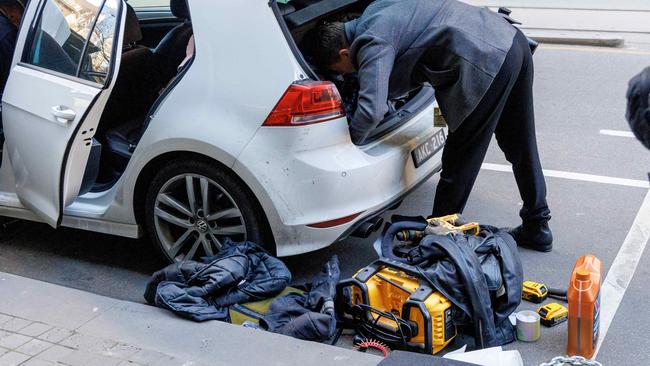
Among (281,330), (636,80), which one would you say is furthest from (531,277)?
(636,80)

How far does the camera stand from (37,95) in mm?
4492

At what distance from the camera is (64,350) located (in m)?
3.72

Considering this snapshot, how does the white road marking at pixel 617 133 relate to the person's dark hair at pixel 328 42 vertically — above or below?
below

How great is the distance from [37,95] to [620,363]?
10.4ft

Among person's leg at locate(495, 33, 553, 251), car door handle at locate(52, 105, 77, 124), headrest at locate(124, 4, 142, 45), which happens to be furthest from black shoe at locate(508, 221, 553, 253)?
headrest at locate(124, 4, 142, 45)

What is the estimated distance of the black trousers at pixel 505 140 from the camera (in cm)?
445

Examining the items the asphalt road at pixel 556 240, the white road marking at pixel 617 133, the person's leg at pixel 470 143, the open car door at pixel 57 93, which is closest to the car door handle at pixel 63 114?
the open car door at pixel 57 93

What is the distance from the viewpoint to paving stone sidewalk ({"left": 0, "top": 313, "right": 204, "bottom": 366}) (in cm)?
361

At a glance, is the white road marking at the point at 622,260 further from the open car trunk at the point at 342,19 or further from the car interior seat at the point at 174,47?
the car interior seat at the point at 174,47

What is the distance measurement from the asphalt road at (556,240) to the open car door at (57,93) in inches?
18.1

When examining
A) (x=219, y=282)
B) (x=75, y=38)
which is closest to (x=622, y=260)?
(x=219, y=282)

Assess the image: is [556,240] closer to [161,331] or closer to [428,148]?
[428,148]

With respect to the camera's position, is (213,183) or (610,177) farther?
(610,177)

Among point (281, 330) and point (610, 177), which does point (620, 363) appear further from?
point (610, 177)
